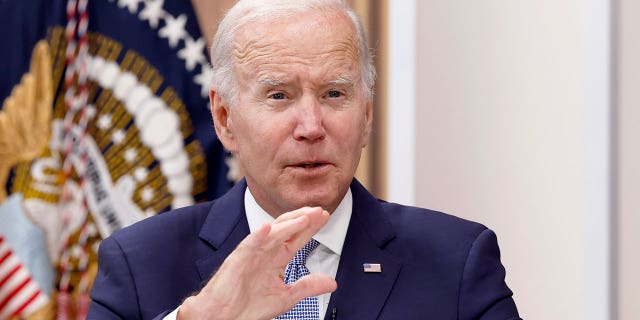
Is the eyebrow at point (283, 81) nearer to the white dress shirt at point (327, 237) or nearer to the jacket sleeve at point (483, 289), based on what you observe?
the white dress shirt at point (327, 237)

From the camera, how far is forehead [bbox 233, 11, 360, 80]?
2002 mm

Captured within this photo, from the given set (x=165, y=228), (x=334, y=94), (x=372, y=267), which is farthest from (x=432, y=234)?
(x=165, y=228)

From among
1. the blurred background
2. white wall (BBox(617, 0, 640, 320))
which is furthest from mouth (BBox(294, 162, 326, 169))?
the blurred background

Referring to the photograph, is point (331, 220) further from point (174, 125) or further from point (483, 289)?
point (174, 125)

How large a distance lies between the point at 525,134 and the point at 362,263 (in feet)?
4.54

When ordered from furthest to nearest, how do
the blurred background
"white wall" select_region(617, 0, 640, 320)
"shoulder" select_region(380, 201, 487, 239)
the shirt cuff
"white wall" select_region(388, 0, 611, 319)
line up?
the blurred background
"white wall" select_region(388, 0, 611, 319)
"white wall" select_region(617, 0, 640, 320)
"shoulder" select_region(380, 201, 487, 239)
the shirt cuff

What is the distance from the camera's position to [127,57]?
376 cm

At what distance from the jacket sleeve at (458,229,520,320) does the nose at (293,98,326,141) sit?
0.44 m

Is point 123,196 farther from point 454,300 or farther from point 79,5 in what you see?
point 454,300

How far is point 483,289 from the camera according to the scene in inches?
81.1

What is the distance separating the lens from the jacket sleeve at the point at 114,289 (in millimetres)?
2045

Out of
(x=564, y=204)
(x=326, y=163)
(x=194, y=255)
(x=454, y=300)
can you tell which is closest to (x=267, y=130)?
(x=326, y=163)

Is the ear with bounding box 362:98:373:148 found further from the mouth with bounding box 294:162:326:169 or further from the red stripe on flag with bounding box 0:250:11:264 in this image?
the red stripe on flag with bounding box 0:250:11:264

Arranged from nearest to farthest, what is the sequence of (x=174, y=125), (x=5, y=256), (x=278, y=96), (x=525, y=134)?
(x=278, y=96) → (x=525, y=134) → (x=5, y=256) → (x=174, y=125)
